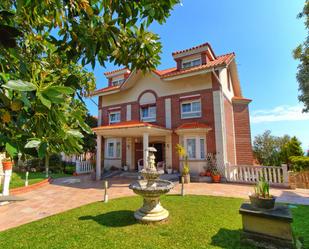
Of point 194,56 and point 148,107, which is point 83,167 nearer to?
point 148,107

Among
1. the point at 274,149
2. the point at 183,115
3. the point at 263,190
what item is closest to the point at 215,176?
the point at 183,115

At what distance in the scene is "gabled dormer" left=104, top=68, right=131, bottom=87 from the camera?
20.4 meters

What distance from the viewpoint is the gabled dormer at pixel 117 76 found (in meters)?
20.4

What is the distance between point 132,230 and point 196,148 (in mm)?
9612

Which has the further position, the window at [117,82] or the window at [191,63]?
the window at [117,82]

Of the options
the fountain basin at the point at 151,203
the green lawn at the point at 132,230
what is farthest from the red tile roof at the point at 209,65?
the fountain basin at the point at 151,203

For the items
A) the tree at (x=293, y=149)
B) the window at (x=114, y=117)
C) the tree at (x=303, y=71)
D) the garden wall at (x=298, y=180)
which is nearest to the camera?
the garden wall at (x=298, y=180)

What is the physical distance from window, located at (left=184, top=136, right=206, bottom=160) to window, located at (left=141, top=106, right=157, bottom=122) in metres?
3.86

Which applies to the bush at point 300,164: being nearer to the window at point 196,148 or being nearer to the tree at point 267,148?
the tree at point 267,148

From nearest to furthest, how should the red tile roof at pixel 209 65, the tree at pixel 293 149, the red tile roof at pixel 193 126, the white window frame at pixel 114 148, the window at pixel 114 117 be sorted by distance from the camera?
the red tile roof at pixel 209 65
the red tile roof at pixel 193 126
the white window frame at pixel 114 148
the window at pixel 114 117
the tree at pixel 293 149

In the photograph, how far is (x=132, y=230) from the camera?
16.8 feet

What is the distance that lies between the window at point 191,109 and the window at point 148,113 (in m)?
2.58

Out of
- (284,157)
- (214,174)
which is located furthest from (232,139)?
(284,157)

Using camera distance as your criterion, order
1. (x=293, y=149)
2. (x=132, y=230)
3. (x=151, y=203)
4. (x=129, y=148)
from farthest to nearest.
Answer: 1. (x=293, y=149)
2. (x=129, y=148)
3. (x=151, y=203)
4. (x=132, y=230)
